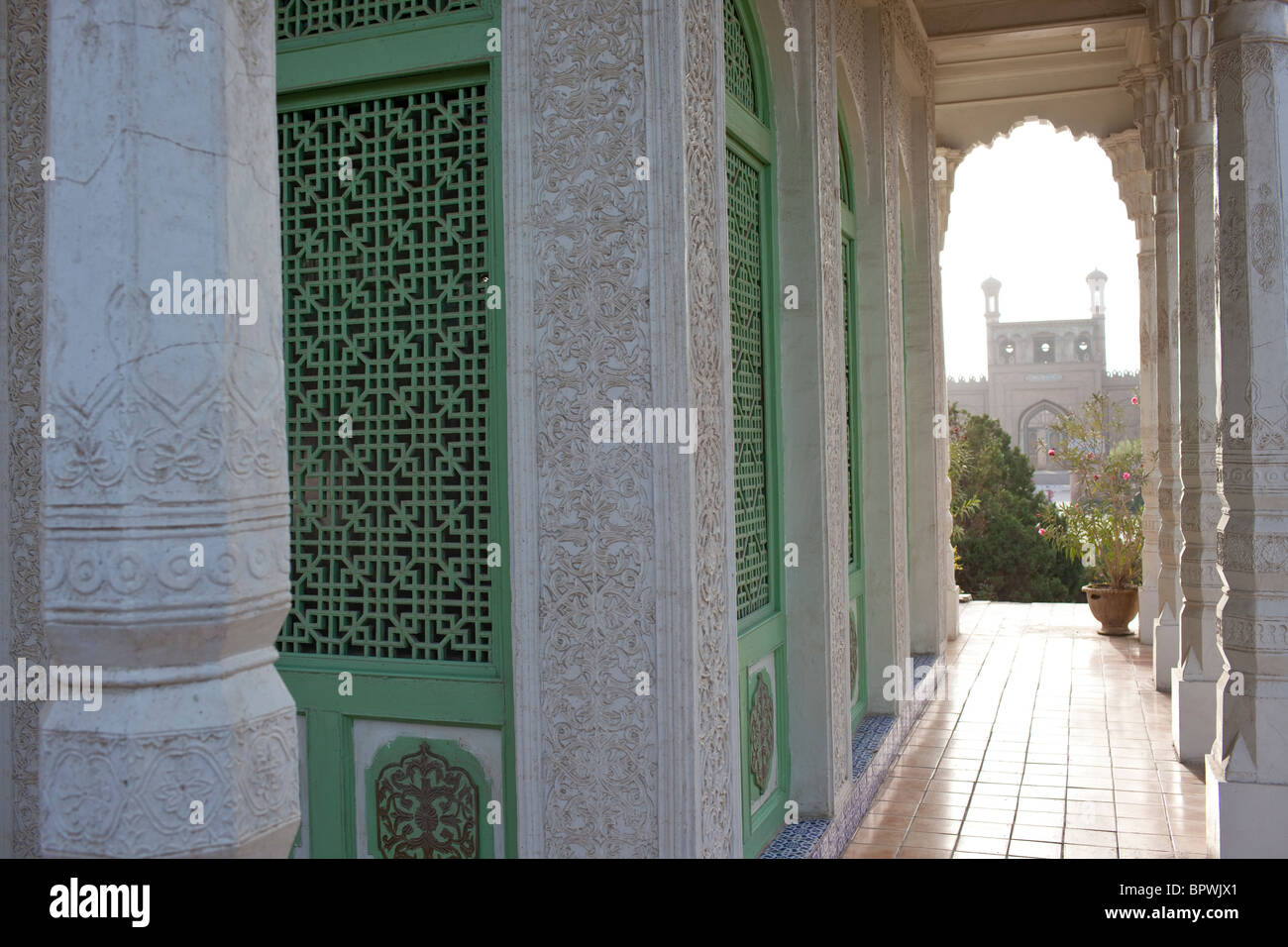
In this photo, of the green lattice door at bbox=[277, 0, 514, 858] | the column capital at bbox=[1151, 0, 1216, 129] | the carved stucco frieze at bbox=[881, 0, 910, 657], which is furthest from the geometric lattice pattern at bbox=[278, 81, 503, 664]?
the column capital at bbox=[1151, 0, 1216, 129]

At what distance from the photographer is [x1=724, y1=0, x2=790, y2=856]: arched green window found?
3.67 meters

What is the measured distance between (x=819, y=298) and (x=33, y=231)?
2528 mm

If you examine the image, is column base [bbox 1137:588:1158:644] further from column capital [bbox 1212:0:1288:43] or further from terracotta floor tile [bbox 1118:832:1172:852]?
column capital [bbox 1212:0:1288:43]

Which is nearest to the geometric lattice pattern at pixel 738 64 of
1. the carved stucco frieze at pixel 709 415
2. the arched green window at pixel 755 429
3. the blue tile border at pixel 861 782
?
the arched green window at pixel 755 429

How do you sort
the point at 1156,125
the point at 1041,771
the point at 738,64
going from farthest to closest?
the point at 1156,125 < the point at 1041,771 < the point at 738,64

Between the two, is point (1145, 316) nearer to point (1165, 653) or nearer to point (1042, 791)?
point (1165, 653)

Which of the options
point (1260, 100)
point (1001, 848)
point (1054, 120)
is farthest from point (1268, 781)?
point (1054, 120)

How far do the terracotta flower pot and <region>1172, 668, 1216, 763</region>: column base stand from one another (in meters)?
3.18

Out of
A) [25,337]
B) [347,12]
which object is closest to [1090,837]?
[347,12]

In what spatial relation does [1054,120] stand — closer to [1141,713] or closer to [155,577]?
[1141,713]

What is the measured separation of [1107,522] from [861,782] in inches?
195

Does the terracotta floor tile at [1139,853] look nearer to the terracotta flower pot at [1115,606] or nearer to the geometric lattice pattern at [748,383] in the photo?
the geometric lattice pattern at [748,383]

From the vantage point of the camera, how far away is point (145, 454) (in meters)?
1.24

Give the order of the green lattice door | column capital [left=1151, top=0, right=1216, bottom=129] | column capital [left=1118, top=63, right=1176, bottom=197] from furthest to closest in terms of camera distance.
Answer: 1. column capital [left=1118, top=63, right=1176, bottom=197]
2. column capital [left=1151, top=0, right=1216, bottom=129]
3. the green lattice door
